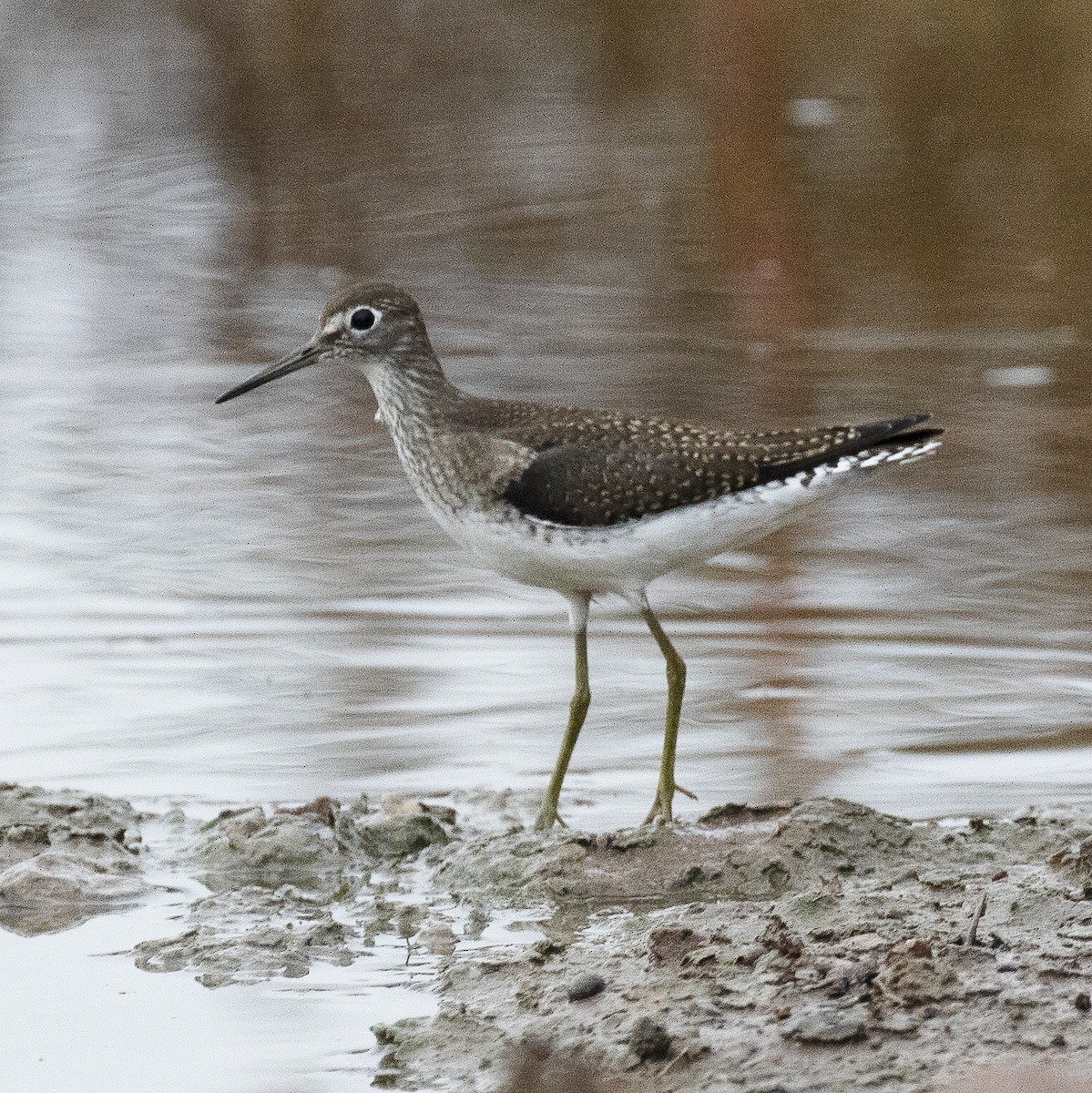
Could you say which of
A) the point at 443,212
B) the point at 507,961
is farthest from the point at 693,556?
the point at 443,212

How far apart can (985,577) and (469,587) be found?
1906 millimetres

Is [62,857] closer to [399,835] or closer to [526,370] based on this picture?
[399,835]

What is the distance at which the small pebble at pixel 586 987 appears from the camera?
13.3 ft

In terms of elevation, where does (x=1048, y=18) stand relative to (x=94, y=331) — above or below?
above

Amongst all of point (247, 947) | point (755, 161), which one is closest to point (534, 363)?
point (755, 161)

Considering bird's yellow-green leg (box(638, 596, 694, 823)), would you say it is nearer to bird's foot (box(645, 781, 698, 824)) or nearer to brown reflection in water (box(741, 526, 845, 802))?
bird's foot (box(645, 781, 698, 824))

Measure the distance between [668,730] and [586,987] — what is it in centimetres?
158

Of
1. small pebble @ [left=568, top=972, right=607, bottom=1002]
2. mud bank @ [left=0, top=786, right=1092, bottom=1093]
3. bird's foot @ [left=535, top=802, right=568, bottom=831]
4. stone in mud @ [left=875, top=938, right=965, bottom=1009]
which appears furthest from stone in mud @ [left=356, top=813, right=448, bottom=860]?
stone in mud @ [left=875, top=938, right=965, bottom=1009]

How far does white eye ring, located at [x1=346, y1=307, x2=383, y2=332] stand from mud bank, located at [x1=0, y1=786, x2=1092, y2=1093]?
50.7 inches

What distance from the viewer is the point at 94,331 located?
11.2m

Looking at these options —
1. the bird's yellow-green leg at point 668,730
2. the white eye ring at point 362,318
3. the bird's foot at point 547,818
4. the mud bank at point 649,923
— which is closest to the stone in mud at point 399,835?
the mud bank at point 649,923

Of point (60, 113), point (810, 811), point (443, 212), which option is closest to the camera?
point (810, 811)

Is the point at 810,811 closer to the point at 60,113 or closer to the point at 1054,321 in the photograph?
the point at 1054,321

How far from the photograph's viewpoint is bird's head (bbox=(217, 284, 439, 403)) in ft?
18.9
